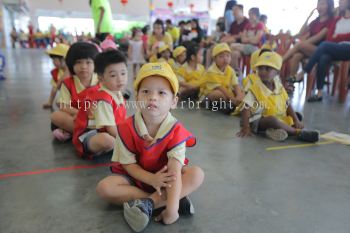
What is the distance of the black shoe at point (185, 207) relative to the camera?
1118 mm

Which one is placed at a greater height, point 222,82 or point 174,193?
point 222,82

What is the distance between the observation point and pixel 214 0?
15969mm

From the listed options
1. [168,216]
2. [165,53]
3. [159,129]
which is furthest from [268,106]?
[165,53]

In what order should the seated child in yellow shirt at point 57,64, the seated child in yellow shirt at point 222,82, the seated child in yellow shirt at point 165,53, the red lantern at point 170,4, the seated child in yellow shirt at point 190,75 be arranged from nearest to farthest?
1. the seated child in yellow shirt at point 57,64
2. the seated child in yellow shirt at point 222,82
3. the seated child in yellow shirt at point 190,75
4. the seated child in yellow shirt at point 165,53
5. the red lantern at point 170,4

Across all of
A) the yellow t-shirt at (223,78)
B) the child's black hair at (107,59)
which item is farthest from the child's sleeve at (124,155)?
the yellow t-shirt at (223,78)

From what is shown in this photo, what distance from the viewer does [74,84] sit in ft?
6.32

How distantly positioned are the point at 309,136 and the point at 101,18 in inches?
128

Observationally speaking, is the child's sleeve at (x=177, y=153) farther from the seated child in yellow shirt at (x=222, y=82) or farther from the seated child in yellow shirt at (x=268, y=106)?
the seated child in yellow shirt at (x=222, y=82)

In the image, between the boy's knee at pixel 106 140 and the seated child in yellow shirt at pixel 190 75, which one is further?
the seated child in yellow shirt at pixel 190 75

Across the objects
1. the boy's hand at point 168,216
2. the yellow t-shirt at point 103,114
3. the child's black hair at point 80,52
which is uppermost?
the child's black hair at point 80,52

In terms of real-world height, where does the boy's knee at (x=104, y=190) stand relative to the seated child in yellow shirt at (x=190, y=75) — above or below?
below

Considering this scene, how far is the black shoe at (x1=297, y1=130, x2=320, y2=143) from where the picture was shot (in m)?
1.96

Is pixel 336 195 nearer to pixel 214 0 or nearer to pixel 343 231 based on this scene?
pixel 343 231

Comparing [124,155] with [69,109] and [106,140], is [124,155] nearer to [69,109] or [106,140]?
[106,140]
